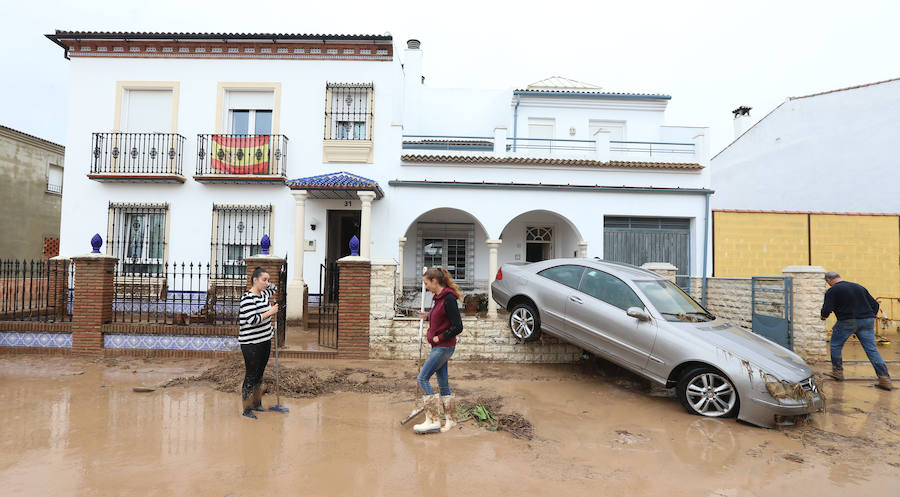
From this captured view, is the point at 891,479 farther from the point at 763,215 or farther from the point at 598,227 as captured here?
the point at 763,215

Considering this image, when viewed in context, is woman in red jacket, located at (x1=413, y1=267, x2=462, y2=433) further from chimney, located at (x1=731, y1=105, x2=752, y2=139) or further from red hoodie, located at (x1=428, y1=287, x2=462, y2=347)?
chimney, located at (x1=731, y1=105, x2=752, y2=139)

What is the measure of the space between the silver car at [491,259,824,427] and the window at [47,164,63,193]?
2353cm

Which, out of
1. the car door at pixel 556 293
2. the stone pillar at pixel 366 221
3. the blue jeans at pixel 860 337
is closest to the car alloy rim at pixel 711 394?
the car door at pixel 556 293

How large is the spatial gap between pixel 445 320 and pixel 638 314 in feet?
9.09

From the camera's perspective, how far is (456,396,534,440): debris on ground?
15.0 ft

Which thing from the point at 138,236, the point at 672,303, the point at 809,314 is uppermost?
the point at 138,236

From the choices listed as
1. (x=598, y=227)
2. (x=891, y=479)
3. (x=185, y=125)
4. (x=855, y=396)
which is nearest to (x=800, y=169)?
(x=598, y=227)

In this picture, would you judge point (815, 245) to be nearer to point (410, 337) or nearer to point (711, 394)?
point (711, 394)

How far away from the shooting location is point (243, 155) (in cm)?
1198

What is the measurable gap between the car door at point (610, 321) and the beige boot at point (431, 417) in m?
2.71

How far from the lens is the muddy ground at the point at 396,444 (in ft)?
11.3

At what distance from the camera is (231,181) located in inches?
466

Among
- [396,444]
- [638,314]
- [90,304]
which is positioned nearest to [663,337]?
[638,314]

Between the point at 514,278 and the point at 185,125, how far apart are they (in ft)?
35.2
